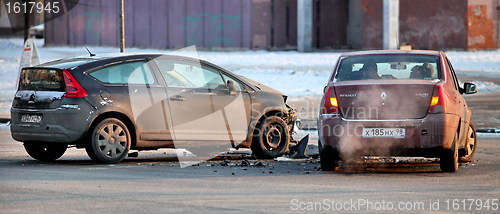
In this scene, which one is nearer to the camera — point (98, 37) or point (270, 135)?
point (270, 135)

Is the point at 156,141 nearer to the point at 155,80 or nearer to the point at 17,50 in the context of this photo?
the point at 155,80

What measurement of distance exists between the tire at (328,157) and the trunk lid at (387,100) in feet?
1.46

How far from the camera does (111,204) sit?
9.06m

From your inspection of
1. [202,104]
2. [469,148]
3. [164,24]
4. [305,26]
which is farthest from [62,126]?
[164,24]

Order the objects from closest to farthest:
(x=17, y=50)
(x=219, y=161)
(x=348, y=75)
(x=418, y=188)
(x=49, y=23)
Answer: (x=418, y=188)
(x=348, y=75)
(x=219, y=161)
(x=17, y=50)
(x=49, y=23)

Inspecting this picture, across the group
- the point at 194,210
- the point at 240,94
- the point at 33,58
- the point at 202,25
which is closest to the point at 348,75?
the point at 240,94

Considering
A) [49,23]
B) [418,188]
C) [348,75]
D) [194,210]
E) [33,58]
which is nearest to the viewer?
[194,210]

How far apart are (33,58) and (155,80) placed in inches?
572

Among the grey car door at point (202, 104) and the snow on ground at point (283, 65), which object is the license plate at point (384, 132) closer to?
the grey car door at point (202, 104)

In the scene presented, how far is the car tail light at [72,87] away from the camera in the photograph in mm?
12430

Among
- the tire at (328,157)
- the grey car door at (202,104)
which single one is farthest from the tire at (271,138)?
the tire at (328,157)

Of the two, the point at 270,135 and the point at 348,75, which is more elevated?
the point at 348,75

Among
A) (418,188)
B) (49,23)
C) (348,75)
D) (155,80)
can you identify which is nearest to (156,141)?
(155,80)

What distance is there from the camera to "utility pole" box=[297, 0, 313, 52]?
48656mm
